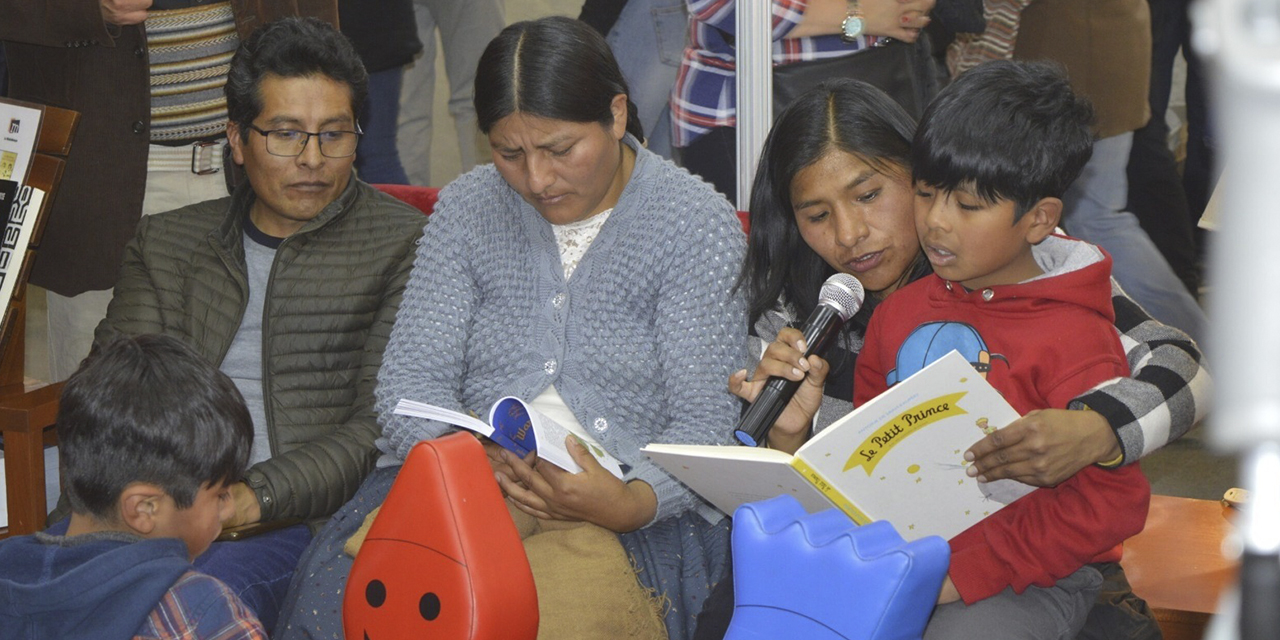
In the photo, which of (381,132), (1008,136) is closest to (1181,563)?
(1008,136)

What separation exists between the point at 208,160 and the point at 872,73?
1420mm

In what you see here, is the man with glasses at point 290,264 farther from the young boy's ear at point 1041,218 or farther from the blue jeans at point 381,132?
the blue jeans at point 381,132

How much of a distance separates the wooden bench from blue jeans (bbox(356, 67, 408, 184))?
91.6 inches

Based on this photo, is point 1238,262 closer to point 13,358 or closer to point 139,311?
point 139,311

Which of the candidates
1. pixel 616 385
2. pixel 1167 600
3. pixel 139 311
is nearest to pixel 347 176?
pixel 139 311

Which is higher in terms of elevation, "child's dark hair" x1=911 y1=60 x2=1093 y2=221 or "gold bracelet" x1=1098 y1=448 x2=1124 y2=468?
"child's dark hair" x1=911 y1=60 x2=1093 y2=221

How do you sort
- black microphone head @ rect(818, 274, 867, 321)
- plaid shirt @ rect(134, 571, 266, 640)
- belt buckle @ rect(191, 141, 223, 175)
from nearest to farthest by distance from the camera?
plaid shirt @ rect(134, 571, 266, 640), black microphone head @ rect(818, 274, 867, 321), belt buckle @ rect(191, 141, 223, 175)

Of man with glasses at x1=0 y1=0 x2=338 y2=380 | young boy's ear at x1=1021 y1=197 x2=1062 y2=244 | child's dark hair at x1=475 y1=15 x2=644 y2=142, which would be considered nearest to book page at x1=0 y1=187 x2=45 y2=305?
man with glasses at x1=0 y1=0 x2=338 y2=380

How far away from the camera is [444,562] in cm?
129

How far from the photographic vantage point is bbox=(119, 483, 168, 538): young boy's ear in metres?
1.52

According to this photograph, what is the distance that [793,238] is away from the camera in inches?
77.6

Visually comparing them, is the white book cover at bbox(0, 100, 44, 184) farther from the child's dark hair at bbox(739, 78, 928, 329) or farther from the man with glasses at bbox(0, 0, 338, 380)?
the child's dark hair at bbox(739, 78, 928, 329)

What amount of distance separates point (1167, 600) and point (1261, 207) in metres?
1.53

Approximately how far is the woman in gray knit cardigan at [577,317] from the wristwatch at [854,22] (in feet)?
2.17
